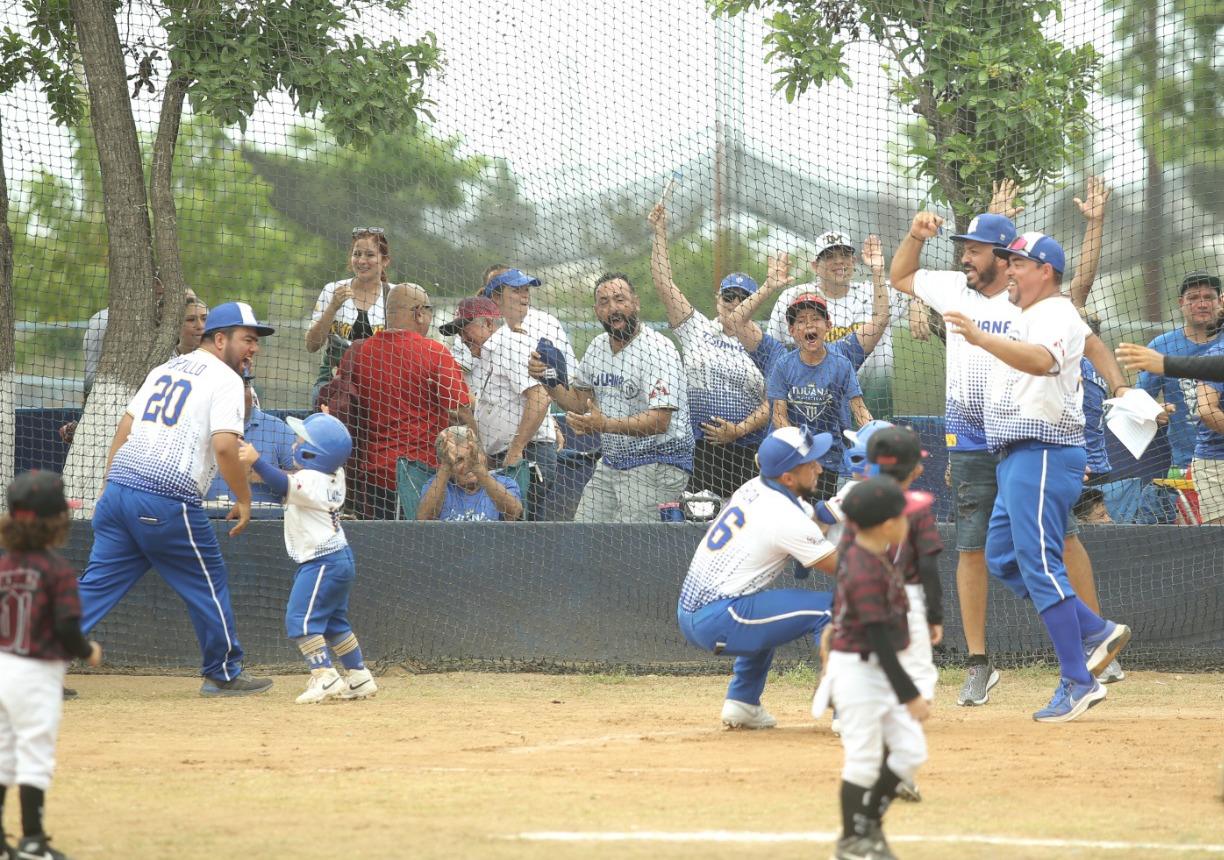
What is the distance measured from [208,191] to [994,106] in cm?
674

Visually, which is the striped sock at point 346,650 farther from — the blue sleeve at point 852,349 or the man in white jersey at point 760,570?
the blue sleeve at point 852,349

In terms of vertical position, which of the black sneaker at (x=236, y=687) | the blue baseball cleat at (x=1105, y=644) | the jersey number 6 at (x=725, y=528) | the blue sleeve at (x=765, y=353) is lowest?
the black sneaker at (x=236, y=687)

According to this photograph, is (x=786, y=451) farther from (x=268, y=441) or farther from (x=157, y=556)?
(x=268, y=441)

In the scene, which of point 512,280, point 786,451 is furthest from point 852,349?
point 786,451

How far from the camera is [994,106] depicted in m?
9.94

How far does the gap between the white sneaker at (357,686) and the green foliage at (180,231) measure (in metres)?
3.87

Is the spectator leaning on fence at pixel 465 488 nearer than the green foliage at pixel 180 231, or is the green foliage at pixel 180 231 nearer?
the spectator leaning on fence at pixel 465 488

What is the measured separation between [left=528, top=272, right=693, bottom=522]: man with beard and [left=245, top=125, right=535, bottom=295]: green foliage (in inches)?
44.9

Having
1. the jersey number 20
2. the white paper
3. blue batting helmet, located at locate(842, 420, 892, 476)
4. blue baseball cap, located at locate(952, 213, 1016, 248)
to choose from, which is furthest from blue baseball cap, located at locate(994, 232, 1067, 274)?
the jersey number 20

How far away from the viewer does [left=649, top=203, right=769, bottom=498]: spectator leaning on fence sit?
32.7ft

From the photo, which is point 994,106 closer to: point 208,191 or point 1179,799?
point 1179,799

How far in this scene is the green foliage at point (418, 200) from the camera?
10641 mm

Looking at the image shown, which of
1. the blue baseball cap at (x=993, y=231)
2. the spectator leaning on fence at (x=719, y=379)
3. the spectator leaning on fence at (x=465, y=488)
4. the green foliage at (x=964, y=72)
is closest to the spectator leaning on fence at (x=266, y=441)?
the spectator leaning on fence at (x=465, y=488)

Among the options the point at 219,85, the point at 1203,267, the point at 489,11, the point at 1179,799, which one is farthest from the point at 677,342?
the point at 1179,799
